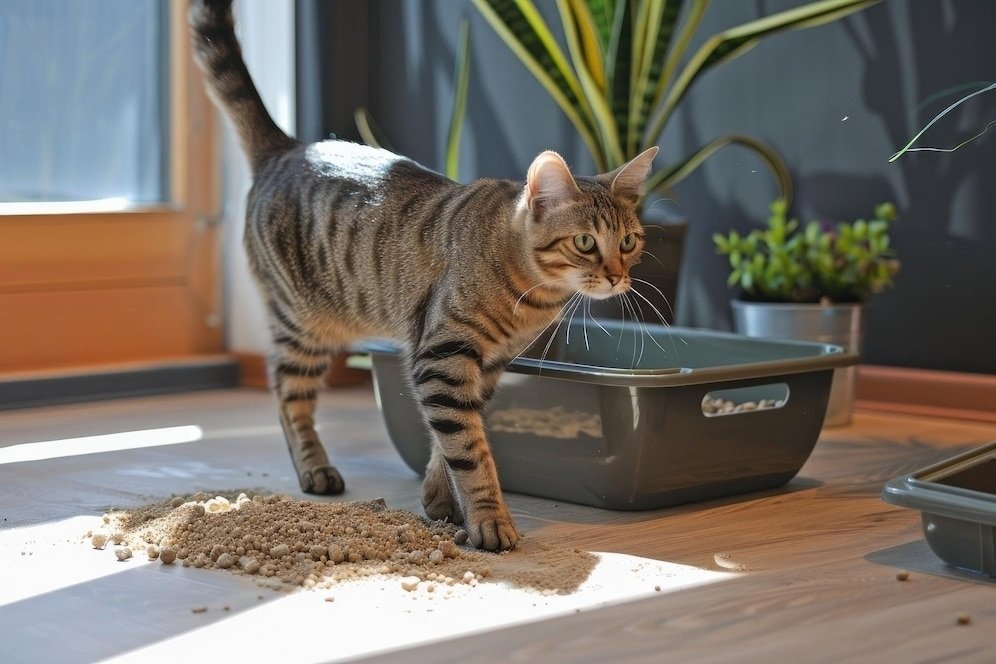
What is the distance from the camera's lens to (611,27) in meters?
3.00

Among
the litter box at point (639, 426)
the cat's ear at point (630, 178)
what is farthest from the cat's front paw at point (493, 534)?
the cat's ear at point (630, 178)

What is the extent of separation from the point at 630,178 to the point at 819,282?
44.8 inches

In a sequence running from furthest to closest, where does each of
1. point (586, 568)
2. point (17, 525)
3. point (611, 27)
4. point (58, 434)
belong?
1. point (611, 27)
2. point (58, 434)
3. point (17, 525)
4. point (586, 568)

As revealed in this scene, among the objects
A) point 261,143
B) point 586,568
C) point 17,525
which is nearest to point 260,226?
point 261,143

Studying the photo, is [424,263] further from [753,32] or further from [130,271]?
[130,271]

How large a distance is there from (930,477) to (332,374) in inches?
82.2

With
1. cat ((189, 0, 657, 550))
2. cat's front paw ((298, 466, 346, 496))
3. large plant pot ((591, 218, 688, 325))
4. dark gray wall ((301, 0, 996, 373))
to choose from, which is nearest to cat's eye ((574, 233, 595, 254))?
cat ((189, 0, 657, 550))

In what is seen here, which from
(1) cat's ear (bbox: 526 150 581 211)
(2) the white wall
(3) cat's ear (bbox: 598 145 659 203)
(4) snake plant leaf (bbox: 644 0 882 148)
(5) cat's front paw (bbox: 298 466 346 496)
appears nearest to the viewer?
(1) cat's ear (bbox: 526 150 581 211)

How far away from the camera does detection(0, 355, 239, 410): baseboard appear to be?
3146 millimetres

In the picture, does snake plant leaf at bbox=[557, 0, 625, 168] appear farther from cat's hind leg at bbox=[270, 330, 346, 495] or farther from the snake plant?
cat's hind leg at bbox=[270, 330, 346, 495]

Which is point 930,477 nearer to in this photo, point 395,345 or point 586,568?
point 586,568

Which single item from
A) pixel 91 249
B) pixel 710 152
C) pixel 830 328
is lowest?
pixel 830 328

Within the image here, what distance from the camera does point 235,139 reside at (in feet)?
11.3

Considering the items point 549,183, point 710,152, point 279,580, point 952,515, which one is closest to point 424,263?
point 549,183
